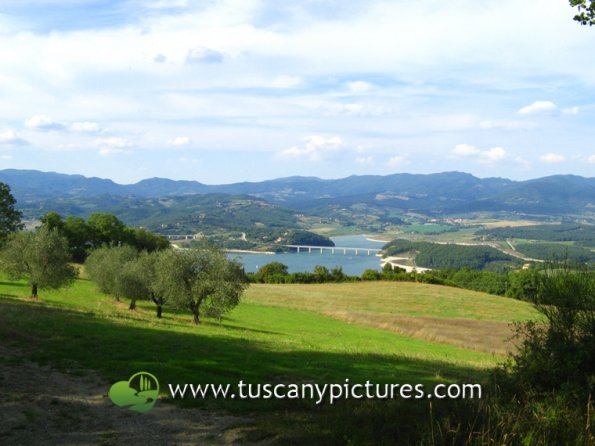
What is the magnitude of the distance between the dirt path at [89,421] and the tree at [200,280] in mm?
25360

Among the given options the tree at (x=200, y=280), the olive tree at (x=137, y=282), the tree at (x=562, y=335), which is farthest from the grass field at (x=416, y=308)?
the tree at (x=562, y=335)

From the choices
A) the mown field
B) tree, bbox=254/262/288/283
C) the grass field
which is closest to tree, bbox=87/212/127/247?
tree, bbox=254/262/288/283

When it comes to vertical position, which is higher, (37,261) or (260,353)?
(37,261)

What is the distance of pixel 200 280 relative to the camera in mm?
38656

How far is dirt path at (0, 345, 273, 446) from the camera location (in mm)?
9344

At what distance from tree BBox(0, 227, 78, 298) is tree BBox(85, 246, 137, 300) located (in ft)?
14.1

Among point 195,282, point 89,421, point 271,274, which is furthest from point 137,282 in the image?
point 271,274

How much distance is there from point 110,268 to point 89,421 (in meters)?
39.0

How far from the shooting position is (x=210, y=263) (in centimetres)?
3975

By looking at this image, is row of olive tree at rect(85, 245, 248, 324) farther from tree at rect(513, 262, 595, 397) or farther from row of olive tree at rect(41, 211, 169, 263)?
row of olive tree at rect(41, 211, 169, 263)

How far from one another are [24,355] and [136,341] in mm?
4865

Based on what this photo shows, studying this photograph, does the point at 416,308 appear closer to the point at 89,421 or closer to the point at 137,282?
the point at 137,282

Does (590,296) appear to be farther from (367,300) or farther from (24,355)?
(367,300)

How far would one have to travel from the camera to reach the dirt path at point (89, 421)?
9344mm
